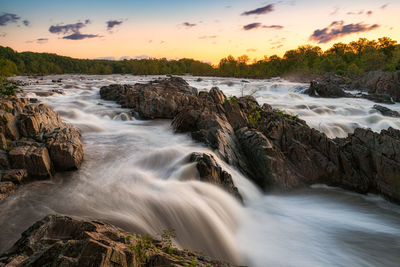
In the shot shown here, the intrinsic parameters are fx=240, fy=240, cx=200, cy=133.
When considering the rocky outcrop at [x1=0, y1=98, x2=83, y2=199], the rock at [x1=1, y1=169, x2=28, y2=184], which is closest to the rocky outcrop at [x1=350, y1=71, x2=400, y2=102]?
the rocky outcrop at [x1=0, y1=98, x2=83, y2=199]

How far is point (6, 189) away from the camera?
580 centimetres

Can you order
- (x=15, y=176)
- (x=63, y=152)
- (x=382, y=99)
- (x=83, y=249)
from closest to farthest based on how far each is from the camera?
(x=83, y=249), (x=15, y=176), (x=63, y=152), (x=382, y=99)

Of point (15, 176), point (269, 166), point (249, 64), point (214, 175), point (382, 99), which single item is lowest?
point (269, 166)

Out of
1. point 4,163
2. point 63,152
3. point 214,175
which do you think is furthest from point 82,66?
point 214,175

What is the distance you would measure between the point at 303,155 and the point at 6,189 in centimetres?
954

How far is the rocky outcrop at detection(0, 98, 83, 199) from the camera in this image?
648cm

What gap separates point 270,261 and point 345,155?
20.0ft

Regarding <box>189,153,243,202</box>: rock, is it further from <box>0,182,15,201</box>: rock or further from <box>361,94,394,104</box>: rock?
<box>361,94,394,104</box>: rock

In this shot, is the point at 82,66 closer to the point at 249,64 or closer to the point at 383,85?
the point at 249,64

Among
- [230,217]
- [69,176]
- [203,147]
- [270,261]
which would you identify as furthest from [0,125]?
[270,261]

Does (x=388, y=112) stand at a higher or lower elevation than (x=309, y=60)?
lower

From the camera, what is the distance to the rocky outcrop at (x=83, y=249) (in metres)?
2.76

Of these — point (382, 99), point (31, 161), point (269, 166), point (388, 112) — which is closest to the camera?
point (31, 161)

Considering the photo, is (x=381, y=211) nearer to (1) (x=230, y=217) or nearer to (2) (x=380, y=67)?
(1) (x=230, y=217)
